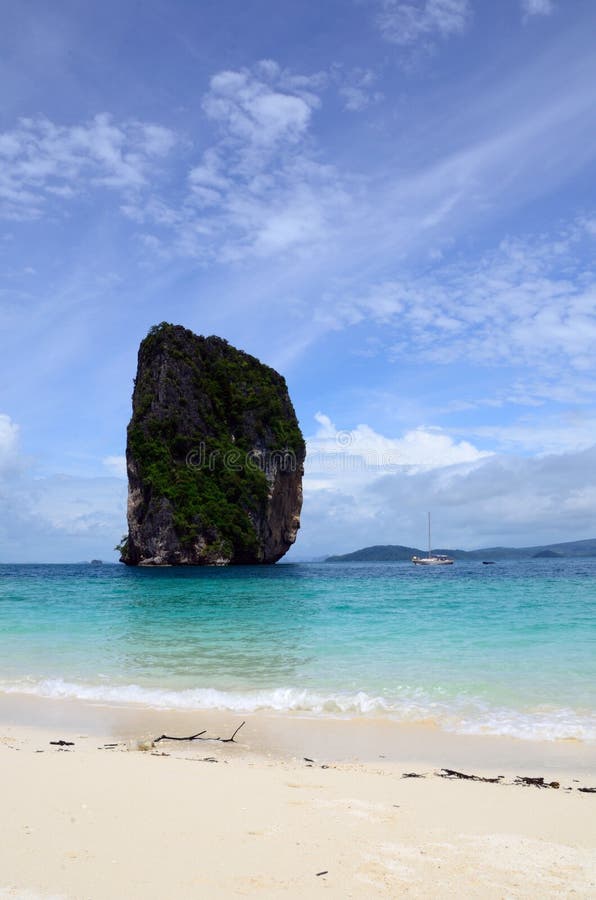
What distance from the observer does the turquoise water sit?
26.7 feet

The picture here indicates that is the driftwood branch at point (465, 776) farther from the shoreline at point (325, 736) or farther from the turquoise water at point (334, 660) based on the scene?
the turquoise water at point (334, 660)

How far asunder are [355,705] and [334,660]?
296 cm

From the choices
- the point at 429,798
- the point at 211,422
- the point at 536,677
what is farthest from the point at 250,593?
the point at 211,422

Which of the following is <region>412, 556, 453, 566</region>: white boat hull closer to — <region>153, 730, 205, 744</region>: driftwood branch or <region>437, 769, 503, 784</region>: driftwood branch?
<region>153, 730, 205, 744</region>: driftwood branch

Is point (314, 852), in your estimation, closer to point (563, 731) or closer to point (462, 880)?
point (462, 880)

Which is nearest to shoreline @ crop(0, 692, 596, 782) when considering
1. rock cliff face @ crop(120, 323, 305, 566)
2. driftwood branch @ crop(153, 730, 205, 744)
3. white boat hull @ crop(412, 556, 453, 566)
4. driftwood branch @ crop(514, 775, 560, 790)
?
driftwood branch @ crop(153, 730, 205, 744)

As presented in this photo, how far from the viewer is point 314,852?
362cm

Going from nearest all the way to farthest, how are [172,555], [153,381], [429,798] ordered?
[429,798], [172,555], [153,381]

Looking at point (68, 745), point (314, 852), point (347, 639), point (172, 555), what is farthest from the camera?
point (172, 555)

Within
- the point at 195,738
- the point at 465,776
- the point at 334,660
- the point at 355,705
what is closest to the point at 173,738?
the point at 195,738

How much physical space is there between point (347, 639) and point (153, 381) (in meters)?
60.1

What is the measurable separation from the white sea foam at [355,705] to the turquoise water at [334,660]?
2 cm

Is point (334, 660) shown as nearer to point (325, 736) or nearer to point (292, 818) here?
point (325, 736)

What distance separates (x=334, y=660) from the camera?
11039 mm
